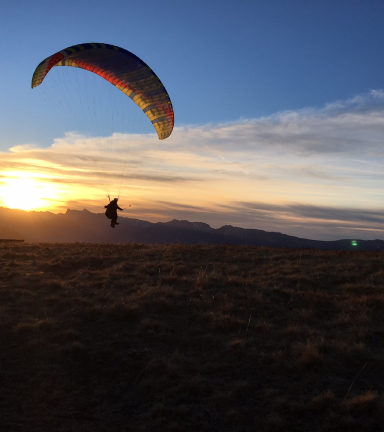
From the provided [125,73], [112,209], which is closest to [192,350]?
[112,209]

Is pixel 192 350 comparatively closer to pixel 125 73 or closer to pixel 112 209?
pixel 112 209

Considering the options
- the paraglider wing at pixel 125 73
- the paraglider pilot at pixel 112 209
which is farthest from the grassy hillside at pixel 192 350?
the paraglider wing at pixel 125 73

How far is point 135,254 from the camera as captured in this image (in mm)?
19391

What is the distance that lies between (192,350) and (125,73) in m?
14.1

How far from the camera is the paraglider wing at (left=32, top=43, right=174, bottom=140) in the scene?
48.4 feet

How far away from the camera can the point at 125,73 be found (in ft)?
58.0

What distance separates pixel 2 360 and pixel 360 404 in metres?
7.84

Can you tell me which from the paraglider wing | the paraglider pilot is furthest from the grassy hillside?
the paraglider wing

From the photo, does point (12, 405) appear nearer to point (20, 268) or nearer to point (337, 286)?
point (20, 268)

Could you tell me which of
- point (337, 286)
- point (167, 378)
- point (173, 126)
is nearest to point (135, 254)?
point (173, 126)

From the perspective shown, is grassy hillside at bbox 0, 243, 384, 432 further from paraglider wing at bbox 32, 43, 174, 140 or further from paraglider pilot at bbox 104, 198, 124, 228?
paraglider wing at bbox 32, 43, 174, 140

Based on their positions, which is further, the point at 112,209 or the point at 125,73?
the point at 112,209

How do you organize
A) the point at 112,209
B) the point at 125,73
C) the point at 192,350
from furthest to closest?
the point at 112,209 < the point at 125,73 < the point at 192,350

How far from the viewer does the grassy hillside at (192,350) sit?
22.0ft
